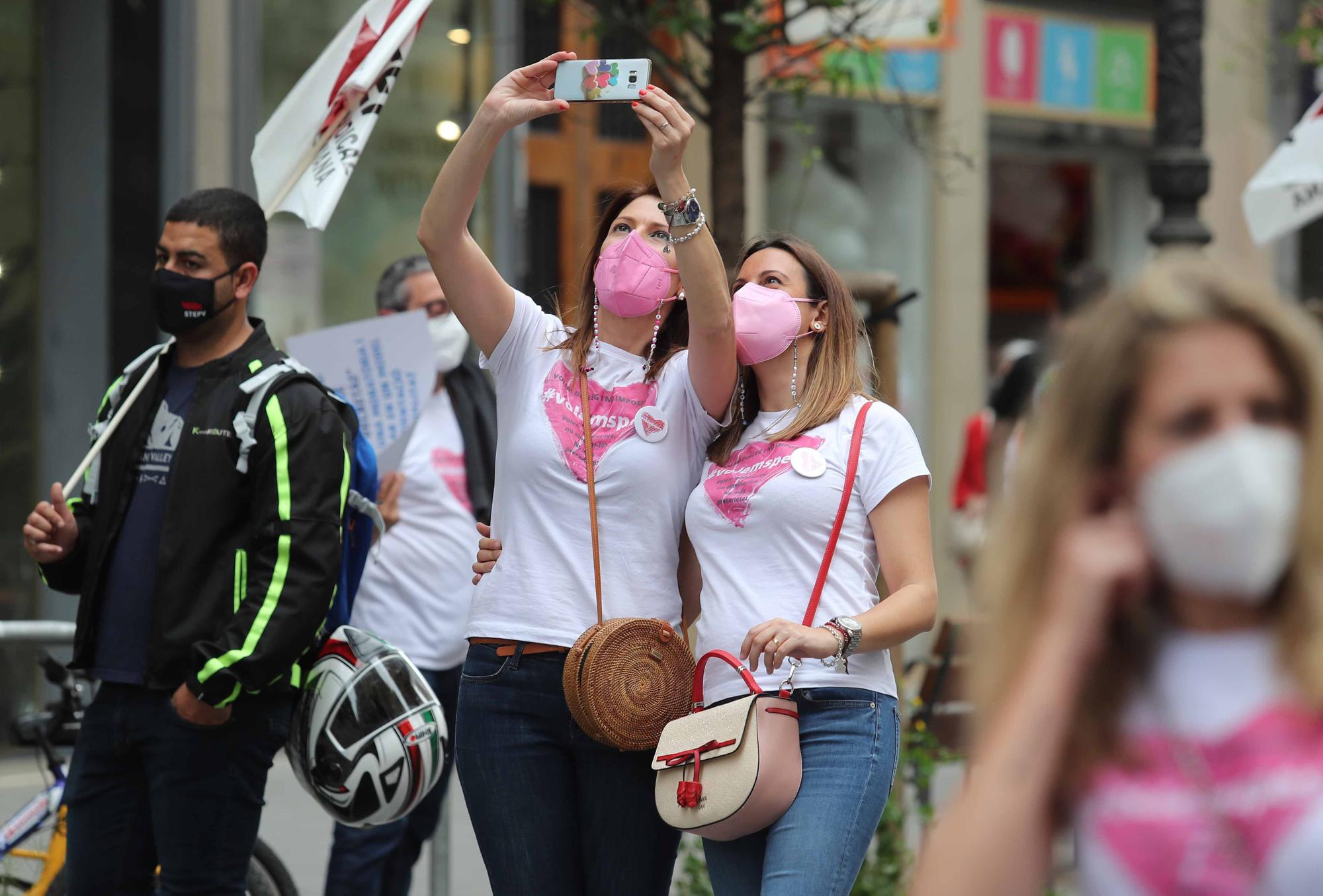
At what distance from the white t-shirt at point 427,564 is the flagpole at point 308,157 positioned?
2.78 ft

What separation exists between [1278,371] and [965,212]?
37.5ft

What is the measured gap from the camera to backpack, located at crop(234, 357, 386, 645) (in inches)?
150

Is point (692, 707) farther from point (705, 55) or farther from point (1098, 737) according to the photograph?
point (705, 55)

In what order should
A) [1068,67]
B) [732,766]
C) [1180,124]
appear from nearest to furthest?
[732,766] < [1180,124] < [1068,67]

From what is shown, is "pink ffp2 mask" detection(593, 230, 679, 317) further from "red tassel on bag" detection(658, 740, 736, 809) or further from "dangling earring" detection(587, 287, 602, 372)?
"red tassel on bag" detection(658, 740, 736, 809)

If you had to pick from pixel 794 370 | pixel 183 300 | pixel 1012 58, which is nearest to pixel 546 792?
pixel 794 370

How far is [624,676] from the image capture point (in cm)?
333

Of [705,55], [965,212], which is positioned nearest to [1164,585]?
[705,55]

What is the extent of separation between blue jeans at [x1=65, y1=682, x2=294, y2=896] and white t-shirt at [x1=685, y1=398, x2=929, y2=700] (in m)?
1.11

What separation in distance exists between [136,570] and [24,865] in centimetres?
126

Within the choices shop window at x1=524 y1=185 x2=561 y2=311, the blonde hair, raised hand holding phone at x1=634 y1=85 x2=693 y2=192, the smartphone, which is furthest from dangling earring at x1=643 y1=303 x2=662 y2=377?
shop window at x1=524 y1=185 x2=561 y2=311

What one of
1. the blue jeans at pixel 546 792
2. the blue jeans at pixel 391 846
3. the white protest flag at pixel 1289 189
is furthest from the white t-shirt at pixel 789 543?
the white protest flag at pixel 1289 189

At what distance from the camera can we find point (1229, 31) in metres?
14.6

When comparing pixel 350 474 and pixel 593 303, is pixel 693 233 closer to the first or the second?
pixel 593 303
